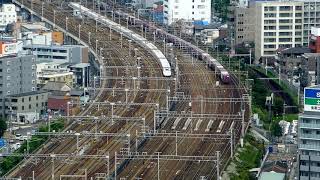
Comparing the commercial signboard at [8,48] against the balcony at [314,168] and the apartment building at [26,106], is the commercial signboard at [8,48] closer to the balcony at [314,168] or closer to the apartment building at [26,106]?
the apartment building at [26,106]

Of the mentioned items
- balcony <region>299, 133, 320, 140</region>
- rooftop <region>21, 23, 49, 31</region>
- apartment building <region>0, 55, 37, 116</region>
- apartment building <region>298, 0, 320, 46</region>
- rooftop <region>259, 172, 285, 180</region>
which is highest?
apartment building <region>298, 0, 320, 46</region>

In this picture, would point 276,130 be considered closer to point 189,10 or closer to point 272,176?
point 272,176

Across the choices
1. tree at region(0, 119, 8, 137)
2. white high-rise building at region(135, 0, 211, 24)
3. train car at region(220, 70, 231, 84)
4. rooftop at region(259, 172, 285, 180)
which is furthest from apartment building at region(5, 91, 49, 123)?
white high-rise building at region(135, 0, 211, 24)

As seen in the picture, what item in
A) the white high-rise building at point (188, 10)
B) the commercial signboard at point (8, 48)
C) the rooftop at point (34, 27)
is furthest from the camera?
the white high-rise building at point (188, 10)

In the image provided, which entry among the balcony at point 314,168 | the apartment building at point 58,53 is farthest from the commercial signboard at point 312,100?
the apartment building at point 58,53

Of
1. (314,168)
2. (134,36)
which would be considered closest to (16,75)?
(134,36)

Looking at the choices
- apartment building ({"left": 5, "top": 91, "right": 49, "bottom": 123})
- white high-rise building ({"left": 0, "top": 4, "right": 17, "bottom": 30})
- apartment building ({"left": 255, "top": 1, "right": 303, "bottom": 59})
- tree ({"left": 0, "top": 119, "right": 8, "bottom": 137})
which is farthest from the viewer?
white high-rise building ({"left": 0, "top": 4, "right": 17, "bottom": 30})

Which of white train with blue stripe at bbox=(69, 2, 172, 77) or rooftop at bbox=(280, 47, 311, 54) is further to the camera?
rooftop at bbox=(280, 47, 311, 54)

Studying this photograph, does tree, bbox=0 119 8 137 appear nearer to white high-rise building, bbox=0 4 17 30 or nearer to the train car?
the train car
